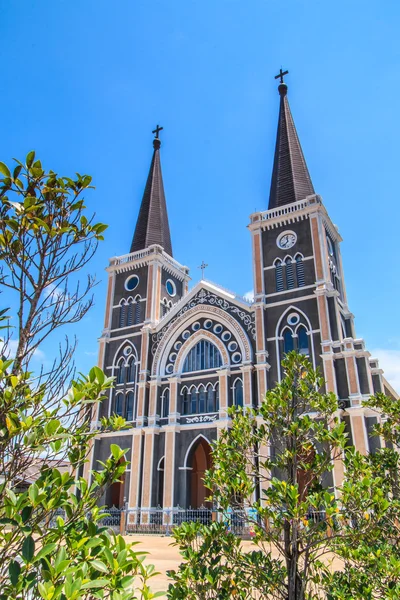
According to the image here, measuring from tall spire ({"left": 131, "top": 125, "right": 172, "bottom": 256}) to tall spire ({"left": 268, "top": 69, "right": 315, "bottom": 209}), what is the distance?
9.19 meters

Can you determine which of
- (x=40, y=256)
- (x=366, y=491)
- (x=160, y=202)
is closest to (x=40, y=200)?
(x=40, y=256)

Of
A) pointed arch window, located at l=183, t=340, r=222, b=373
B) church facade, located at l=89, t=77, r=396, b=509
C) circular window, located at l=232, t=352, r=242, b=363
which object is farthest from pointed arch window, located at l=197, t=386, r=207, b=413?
circular window, located at l=232, t=352, r=242, b=363

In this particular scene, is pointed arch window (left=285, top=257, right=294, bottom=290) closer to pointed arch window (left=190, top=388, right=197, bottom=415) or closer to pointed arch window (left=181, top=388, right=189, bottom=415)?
pointed arch window (left=190, top=388, right=197, bottom=415)

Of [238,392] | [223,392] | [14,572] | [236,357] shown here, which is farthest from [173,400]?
[14,572]

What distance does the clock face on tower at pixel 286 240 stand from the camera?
23781mm

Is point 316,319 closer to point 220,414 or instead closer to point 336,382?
point 336,382

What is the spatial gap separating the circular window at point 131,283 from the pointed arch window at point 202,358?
670 cm

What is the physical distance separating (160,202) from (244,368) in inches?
676

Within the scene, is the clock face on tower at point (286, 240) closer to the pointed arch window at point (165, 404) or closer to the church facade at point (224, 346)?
the church facade at point (224, 346)

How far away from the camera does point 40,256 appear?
11.6 feet

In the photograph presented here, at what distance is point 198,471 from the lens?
79.5 ft

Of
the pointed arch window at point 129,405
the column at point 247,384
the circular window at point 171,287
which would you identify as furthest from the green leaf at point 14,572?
the circular window at point 171,287

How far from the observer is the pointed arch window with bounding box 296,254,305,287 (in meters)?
22.6

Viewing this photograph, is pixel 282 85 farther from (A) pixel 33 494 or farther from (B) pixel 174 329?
(A) pixel 33 494
